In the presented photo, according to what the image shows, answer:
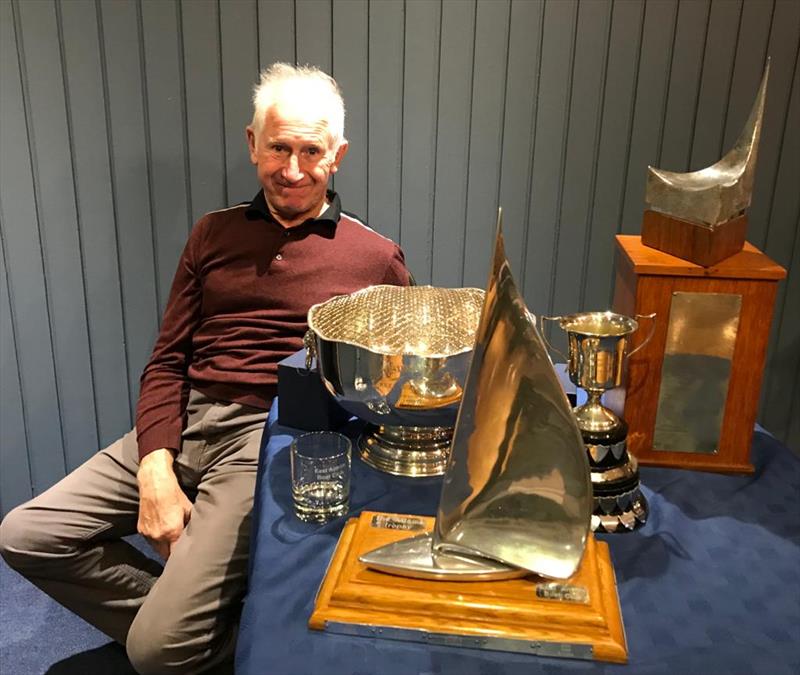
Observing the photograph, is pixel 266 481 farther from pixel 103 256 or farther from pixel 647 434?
pixel 103 256

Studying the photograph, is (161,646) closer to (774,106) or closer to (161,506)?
(161,506)

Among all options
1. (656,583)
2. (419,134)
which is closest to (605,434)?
(656,583)

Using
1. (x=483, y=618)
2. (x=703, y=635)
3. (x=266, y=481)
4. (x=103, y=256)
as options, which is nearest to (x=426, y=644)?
(x=483, y=618)

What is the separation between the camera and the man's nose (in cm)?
154

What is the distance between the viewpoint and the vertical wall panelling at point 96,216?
1.78m

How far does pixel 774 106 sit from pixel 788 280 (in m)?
0.43

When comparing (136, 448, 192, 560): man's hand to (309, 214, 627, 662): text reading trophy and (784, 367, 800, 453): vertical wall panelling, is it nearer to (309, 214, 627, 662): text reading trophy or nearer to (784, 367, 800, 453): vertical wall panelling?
(309, 214, 627, 662): text reading trophy

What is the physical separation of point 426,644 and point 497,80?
54.3 inches

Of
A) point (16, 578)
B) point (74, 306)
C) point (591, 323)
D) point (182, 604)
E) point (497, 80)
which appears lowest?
point (16, 578)

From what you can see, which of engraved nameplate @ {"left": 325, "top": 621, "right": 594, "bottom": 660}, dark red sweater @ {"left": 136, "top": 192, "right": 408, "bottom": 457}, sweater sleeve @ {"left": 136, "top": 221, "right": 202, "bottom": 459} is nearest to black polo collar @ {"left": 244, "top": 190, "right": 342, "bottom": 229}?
dark red sweater @ {"left": 136, "top": 192, "right": 408, "bottom": 457}

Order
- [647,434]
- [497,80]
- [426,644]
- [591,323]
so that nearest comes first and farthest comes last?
[426,644]
[591,323]
[647,434]
[497,80]

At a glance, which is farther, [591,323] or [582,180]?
[582,180]

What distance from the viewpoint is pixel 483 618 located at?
80cm

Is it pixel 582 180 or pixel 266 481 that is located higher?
pixel 582 180
